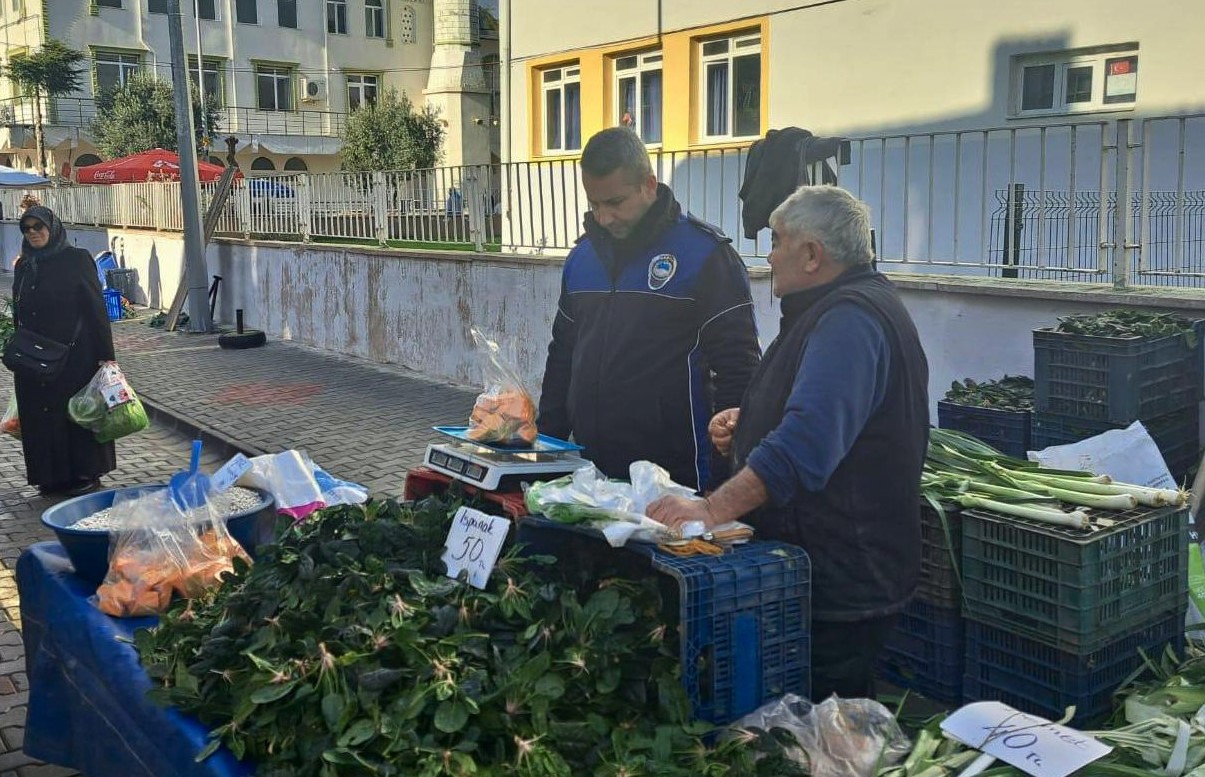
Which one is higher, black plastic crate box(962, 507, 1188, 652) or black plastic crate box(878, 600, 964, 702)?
black plastic crate box(962, 507, 1188, 652)

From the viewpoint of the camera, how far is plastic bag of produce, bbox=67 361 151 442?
7781 mm

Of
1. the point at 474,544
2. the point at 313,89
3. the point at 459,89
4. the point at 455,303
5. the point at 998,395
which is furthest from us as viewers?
the point at 313,89

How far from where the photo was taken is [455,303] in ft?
39.4

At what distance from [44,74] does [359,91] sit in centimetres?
1385

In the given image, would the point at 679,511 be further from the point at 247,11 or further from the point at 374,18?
the point at 374,18

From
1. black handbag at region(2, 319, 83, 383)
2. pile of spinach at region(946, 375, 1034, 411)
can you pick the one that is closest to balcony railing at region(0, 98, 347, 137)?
black handbag at region(2, 319, 83, 383)

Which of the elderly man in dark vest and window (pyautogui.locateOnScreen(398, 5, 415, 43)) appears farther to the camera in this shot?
window (pyautogui.locateOnScreen(398, 5, 415, 43))

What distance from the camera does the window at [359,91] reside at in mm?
49781

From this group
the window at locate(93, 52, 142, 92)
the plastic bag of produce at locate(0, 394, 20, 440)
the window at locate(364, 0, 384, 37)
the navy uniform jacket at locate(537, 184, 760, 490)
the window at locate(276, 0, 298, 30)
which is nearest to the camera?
the navy uniform jacket at locate(537, 184, 760, 490)

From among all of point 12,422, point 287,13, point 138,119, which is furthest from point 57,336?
point 287,13

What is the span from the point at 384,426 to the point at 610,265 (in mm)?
6541

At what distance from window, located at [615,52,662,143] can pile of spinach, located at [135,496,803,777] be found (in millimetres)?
14574

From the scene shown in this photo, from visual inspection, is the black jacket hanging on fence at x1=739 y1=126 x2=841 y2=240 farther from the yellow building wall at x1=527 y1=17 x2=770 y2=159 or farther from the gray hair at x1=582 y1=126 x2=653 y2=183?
the yellow building wall at x1=527 y1=17 x2=770 y2=159

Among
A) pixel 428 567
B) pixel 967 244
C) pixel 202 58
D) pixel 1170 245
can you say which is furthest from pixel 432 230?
pixel 202 58
